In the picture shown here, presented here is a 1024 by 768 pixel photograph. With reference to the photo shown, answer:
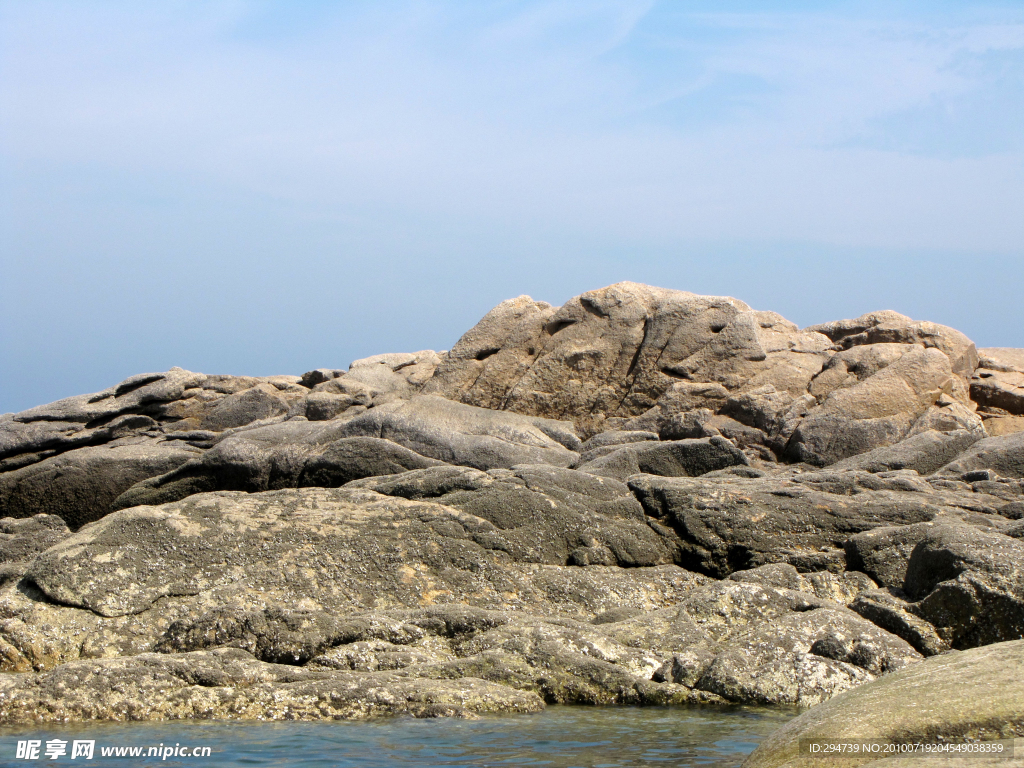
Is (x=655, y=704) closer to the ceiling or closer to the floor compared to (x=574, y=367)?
closer to the floor

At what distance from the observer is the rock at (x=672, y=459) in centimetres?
1877

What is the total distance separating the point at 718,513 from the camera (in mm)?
13859

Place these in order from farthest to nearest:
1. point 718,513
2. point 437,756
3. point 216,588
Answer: point 718,513, point 216,588, point 437,756

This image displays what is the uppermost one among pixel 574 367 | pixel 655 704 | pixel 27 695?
pixel 574 367

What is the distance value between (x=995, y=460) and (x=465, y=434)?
11.5 meters

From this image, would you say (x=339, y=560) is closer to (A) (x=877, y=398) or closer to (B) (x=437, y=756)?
(B) (x=437, y=756)

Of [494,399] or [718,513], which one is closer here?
[718,513]

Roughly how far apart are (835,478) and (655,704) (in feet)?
24.6

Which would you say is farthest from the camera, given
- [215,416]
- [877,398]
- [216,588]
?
[215,416]

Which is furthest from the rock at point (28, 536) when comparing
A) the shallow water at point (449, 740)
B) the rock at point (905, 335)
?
the rock at point (905, 335)

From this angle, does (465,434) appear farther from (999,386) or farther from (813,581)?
(999,386)

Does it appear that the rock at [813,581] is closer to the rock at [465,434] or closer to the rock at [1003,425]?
the rock at [465,434]

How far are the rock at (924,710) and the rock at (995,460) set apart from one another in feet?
43.0

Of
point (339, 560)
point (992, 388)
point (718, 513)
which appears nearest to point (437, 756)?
point (339, 560)
